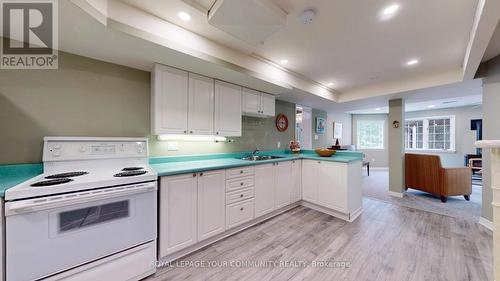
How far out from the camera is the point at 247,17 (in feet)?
5.07

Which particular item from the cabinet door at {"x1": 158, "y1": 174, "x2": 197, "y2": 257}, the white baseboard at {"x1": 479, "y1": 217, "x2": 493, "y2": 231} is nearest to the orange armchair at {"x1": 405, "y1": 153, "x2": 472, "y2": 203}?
the white baseboard at {"x1": 479, "y1": 217, "x2": 493, "y2": 231}

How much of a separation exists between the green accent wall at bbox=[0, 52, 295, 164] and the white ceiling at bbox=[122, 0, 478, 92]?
915 mm

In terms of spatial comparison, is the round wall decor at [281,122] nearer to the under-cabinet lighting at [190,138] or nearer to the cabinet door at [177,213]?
the under-cabinet lighting at [190,138]

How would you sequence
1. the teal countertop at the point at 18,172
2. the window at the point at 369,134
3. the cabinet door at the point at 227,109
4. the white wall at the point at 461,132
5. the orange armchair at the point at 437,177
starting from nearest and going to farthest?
the teal countertop at the point at 18,172
the cabinet door at the point at 227,109
the orange armchair at the point at 437,177
the white wall at the point at 461,132
the window at the point at 369,134

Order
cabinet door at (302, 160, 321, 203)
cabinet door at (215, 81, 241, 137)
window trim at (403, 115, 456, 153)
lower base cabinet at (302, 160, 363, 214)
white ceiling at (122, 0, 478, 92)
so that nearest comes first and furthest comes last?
white ceiling at (122, 0, 478, 92)
cabinet door at (215, 81, 241, 137)
lower base cabinet at (302, 160, 363, 214)
cabinet door at (302, 160, 321, 203)
window trim at (403, 115, 456, 153)

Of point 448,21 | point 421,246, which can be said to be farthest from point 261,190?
point 448,21

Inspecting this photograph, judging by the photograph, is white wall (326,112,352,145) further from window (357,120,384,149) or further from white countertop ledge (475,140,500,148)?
white countertop ledge (475,140,500,148)

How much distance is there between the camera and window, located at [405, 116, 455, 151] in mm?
6008

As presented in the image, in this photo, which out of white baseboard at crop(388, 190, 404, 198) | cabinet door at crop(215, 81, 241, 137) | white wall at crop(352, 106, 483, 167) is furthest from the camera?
white wall at crop(352, 106, 483, 167)

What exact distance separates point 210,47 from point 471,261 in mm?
3552

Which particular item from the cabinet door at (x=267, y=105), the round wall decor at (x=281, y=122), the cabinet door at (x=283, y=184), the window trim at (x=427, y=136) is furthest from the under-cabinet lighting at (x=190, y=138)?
the window trim at (x=427, y=136)

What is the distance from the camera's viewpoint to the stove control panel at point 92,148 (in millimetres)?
1633

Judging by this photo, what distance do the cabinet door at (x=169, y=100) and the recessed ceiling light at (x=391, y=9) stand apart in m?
2.13

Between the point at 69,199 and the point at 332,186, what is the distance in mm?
3053
